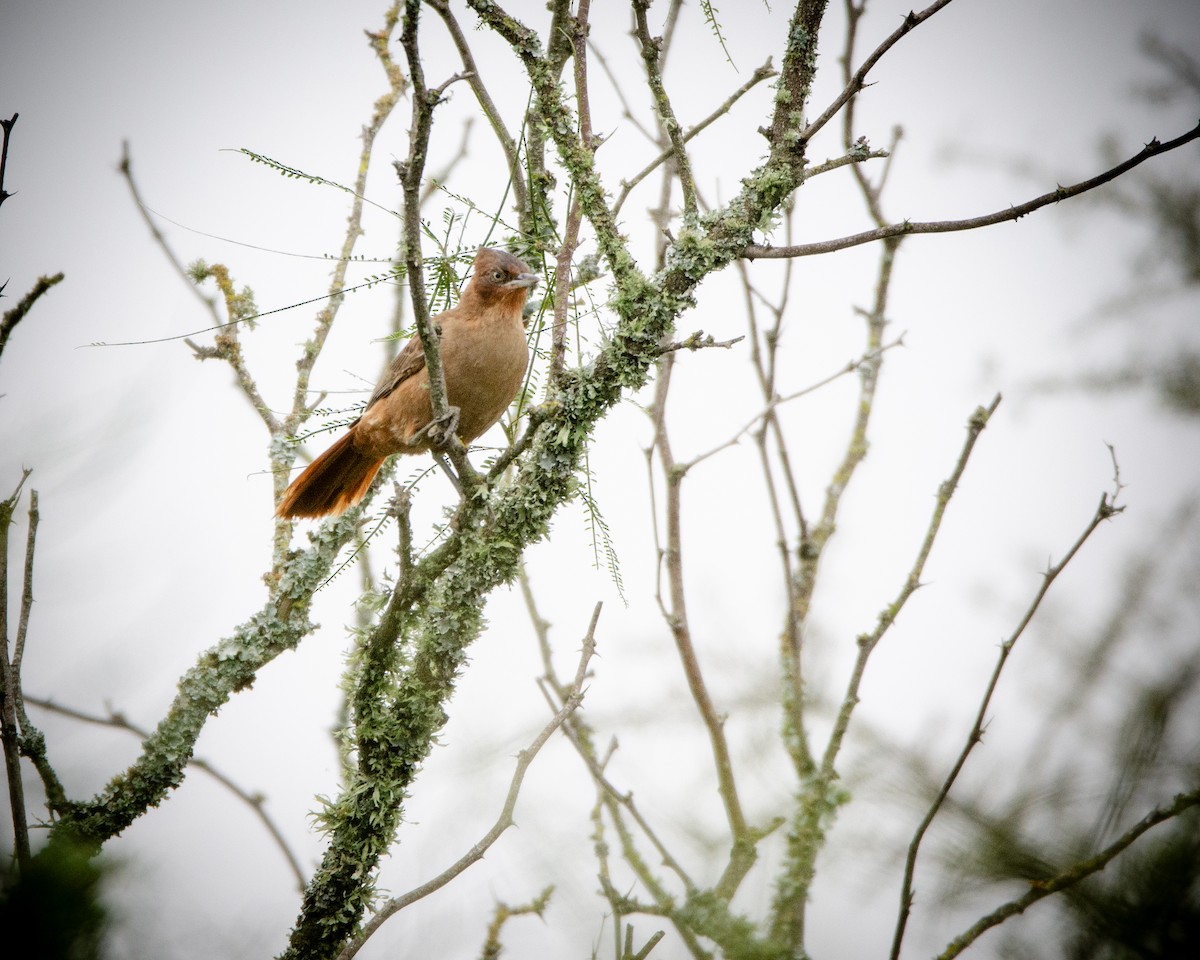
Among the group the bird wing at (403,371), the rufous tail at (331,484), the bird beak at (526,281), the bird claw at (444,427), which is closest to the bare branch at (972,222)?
the bird claw at (444,427)

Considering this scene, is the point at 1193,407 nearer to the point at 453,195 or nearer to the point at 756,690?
the point at 756,690

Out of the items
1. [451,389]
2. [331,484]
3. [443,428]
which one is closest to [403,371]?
[451,389]

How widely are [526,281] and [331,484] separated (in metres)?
1.36

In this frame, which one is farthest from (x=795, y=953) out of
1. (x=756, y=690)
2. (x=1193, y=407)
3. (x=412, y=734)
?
(x=1193, y=407)

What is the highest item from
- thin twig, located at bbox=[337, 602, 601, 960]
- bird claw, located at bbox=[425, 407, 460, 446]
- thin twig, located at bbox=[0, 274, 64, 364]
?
thin twig, located at bbox=[0, 274, 64, 364]

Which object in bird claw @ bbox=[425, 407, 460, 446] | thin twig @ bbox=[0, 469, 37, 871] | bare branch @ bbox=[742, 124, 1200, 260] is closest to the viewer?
bare branch @ bbox=[742, 124, 1200, 260]

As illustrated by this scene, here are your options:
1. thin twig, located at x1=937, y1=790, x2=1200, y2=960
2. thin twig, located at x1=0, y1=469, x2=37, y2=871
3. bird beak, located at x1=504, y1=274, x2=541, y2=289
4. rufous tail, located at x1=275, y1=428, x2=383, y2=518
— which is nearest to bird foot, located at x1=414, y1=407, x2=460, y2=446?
bird beak, located at x1=504, y1=274, x2=541, y2=289

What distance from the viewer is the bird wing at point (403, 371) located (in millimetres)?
4137

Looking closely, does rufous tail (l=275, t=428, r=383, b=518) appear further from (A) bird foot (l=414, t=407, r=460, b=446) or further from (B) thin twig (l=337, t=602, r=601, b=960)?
(B) thin twig (l=337, t=602, r=601, b=960)

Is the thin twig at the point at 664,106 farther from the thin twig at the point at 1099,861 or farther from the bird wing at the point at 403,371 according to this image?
the thin twig at the point at 1099,861

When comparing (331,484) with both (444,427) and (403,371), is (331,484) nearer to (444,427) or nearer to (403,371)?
(403,371)

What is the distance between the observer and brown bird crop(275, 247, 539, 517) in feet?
12.6

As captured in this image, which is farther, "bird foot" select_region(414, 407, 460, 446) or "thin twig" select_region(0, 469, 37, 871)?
"bird foot" select_region(414, 407, 460, 446)

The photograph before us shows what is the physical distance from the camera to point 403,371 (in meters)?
4.18
